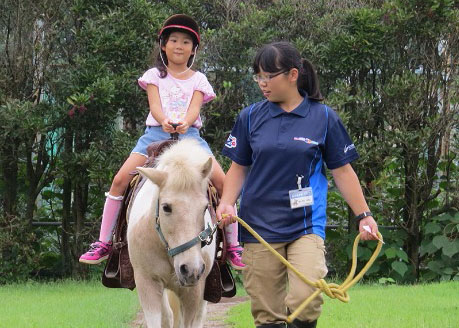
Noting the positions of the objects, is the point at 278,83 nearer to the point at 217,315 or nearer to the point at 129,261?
the point at 129,261

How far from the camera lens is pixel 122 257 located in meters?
6.52

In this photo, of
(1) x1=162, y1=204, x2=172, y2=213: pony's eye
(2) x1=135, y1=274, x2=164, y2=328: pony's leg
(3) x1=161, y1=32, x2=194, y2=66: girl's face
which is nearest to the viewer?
(1) x1=162, y1=204, x2=172, y2=213: pony's eye

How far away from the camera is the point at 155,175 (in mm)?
5570

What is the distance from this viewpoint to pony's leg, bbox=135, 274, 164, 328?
19.4 ft

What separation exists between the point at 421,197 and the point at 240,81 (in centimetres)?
319

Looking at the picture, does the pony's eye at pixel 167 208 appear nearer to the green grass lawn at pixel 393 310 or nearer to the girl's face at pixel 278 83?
the girl's face at pixel 278 83

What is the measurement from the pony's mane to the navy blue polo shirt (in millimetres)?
357

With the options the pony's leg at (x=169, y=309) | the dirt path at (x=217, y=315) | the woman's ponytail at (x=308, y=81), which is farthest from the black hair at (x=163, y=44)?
the dirt path at (x=217, y=315)

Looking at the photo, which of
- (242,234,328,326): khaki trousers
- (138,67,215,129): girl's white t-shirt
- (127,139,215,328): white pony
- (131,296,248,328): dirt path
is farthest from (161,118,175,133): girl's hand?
(131,296,248,328): dirt path

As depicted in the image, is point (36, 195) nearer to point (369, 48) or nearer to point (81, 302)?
point (81, 302)

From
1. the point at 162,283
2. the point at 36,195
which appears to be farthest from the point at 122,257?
the point at 36,195

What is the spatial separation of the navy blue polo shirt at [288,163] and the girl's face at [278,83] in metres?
0.09

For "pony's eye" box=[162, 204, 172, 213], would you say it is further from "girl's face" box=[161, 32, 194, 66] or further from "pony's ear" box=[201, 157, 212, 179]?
"girl's face" box=[161, 32, 194, 66]

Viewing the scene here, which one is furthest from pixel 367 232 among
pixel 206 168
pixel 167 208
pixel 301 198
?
pixel 167 208
